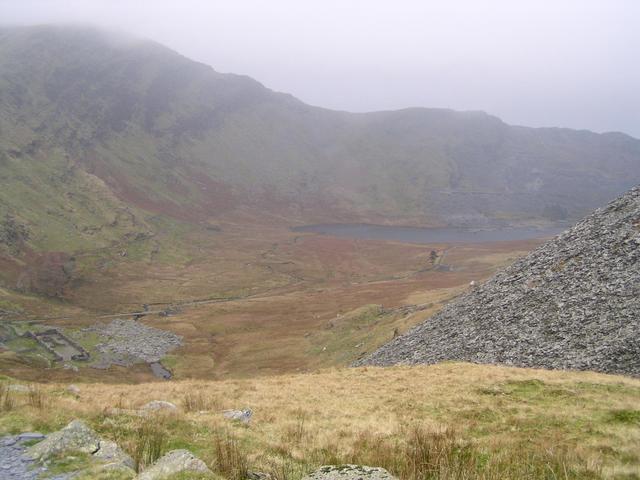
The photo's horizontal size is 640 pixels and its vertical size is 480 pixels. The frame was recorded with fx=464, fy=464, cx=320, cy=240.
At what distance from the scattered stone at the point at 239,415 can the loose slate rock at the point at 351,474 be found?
32.4 ft

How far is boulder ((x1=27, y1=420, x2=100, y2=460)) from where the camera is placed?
11.0 metres

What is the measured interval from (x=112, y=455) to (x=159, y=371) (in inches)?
2798

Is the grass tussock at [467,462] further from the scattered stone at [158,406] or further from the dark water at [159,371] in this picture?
the dark water at [159,371]

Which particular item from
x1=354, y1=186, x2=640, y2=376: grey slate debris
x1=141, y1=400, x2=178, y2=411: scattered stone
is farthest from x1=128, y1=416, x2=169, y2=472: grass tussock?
x1=354, y1=186, x2=640, y2=376: grey slate debris

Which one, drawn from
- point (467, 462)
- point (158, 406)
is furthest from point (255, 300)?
point (467, 462)

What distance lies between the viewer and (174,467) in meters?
9.38

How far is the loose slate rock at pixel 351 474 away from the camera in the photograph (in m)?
8.45

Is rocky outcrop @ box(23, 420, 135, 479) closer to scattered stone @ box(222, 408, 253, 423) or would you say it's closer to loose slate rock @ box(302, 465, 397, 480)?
loose slate rock @ box(302, 465, 397, 480)

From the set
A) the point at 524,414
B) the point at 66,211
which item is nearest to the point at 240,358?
the point at 524,414

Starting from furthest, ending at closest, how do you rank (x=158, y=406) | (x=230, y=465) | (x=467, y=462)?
(x=158, y=406), (x=467, y=462), (x=230, y=465)

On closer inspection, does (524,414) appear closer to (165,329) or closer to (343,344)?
(343,344)

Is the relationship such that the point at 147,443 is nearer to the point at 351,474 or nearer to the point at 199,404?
the point at 351,474

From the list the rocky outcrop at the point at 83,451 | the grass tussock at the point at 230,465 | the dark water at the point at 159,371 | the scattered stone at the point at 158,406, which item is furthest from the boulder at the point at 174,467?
the dark water at the point at 159,371

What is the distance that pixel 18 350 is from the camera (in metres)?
78.8
